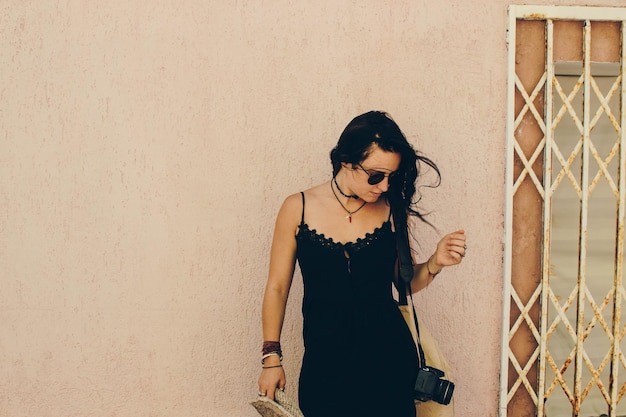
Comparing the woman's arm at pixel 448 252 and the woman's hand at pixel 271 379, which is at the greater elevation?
the woman's arm at pixel 448 252

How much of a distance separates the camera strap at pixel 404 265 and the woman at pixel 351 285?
0.04 m

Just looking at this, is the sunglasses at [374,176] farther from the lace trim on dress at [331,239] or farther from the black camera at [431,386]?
the black camera at [431,386]

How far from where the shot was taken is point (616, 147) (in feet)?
10.8

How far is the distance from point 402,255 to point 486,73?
1.40 metres

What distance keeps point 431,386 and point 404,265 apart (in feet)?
1.68

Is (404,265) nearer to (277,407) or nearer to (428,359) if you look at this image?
(428,359)

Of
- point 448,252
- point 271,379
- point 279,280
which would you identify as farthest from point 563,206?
point 271,379

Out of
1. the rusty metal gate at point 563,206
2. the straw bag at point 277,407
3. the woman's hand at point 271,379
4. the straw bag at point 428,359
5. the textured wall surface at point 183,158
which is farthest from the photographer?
the rusty metal gate at point 563,206

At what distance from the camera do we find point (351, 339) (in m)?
2.37

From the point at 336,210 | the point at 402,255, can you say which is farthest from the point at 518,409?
the point at 336,210

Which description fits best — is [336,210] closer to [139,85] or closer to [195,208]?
[195,208]

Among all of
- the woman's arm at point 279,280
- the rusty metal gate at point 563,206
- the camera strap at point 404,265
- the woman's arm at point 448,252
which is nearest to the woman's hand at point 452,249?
the woman's arm at point 448,252

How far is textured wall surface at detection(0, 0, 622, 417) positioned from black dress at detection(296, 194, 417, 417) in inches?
33.3

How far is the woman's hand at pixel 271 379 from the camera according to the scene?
7.87 ft
